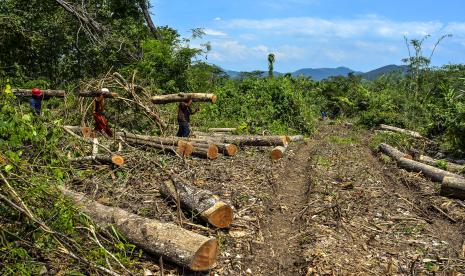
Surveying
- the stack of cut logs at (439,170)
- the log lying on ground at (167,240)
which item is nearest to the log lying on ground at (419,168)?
the stack of cut logs at (439,170)

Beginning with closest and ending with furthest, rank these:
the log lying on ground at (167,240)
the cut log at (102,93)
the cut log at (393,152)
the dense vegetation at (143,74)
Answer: the log lying on ground at (167,240) → the cut log at (102,93) → the cut log at (393,152) → the dense vegetation at (143,74)

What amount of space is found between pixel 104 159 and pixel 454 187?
661cm

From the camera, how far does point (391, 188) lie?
9133 mm

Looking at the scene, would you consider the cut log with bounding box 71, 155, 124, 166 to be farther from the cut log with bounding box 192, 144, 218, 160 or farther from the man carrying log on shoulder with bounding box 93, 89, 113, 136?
the man carrying log on shoulder with bounding box 93, 89, 113, 136

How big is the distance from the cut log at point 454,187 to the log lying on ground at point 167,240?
518 centimetres

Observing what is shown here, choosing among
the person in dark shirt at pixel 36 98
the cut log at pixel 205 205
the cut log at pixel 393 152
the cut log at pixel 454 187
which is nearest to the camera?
the cut log at pixel 205 205

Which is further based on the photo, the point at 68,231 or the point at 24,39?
the point at 24,39

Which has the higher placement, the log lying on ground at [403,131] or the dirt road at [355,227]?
the log lying on ground at [403,131]

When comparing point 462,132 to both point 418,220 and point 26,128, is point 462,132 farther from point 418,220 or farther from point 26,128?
→ point 26,128

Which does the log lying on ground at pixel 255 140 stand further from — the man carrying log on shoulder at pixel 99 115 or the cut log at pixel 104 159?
the cut log at pixel 104 159

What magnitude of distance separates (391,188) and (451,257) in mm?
3638

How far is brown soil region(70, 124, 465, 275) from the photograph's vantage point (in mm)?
5395

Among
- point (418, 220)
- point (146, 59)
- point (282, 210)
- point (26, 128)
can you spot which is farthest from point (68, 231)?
point (146, 59)

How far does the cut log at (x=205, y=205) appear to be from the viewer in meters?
5.96
